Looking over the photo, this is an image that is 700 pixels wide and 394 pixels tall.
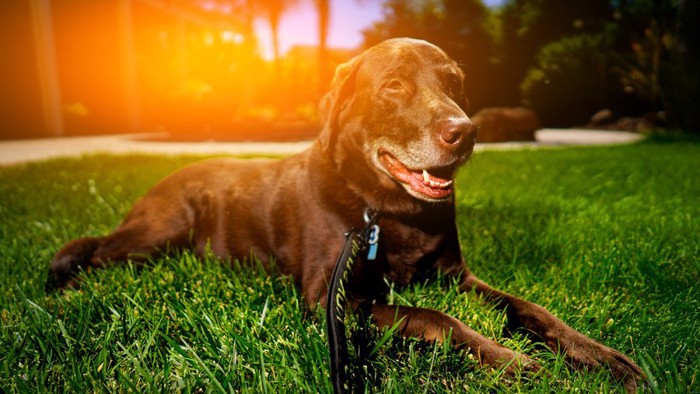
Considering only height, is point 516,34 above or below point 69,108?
above

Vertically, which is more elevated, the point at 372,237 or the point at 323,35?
the point at 323,35

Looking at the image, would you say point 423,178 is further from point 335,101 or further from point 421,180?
point 335,101

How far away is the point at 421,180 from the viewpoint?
2170 millimetres

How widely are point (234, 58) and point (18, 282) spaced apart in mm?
17141

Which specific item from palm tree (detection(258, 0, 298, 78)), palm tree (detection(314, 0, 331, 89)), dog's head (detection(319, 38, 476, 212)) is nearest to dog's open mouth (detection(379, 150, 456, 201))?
dog's head (detection(319, 38, 476, 212))

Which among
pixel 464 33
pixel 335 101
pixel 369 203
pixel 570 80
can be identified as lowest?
A: pixel 369 203

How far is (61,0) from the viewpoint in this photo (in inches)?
606

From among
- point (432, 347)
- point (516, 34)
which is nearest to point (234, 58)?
point (516, 34)

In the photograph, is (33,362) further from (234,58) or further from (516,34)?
(516,34)

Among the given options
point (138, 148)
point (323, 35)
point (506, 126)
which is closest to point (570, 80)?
point (506, 126)

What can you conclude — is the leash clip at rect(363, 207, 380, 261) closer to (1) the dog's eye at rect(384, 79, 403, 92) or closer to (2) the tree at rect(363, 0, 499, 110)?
(1) the dog's eye at rect(384, 79, 403, 92)

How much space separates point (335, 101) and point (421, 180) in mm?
642

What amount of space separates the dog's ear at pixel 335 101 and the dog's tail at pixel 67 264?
1.46m

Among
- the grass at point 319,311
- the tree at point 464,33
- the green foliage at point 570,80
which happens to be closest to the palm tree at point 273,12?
the tree at point 464,33
